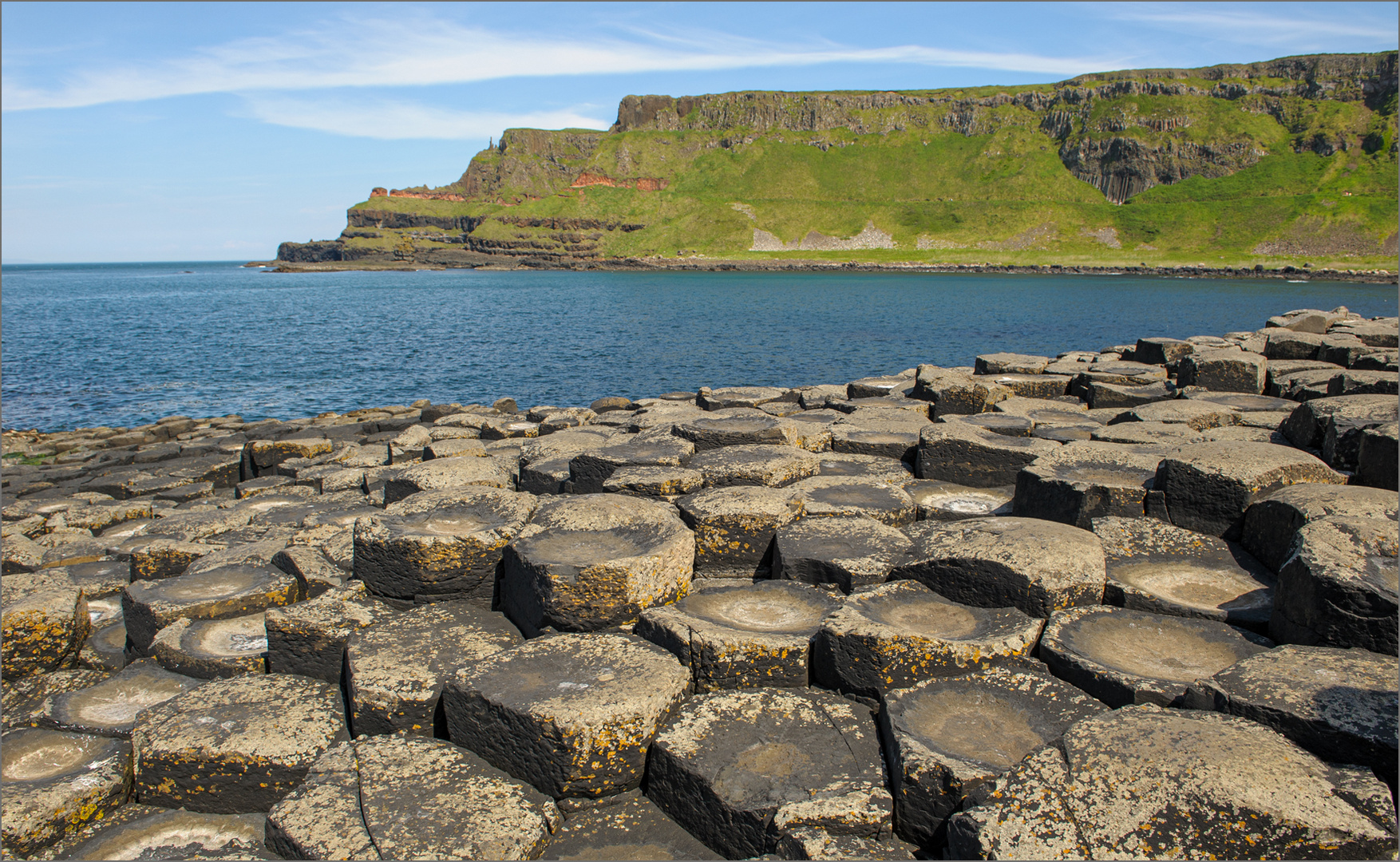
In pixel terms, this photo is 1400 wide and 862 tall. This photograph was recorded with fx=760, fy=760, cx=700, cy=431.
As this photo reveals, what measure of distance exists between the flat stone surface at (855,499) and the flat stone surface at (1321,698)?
252 centimetres

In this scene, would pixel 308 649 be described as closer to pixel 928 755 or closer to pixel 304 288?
pixel 928 755

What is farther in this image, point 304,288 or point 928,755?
point 304,288

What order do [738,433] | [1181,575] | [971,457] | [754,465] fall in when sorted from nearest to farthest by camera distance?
[1181,575] < [754,465] < [971,457] < [738,433]

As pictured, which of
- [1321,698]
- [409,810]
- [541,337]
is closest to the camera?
[1321,698]

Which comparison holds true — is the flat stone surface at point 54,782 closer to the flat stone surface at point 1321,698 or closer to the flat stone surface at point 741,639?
the flat stone surface at point 741,639

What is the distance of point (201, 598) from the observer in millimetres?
5586

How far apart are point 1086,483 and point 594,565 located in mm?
3557

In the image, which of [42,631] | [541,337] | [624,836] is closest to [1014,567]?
[624,836]

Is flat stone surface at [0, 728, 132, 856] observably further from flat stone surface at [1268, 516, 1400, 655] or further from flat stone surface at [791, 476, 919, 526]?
flat stone surface at [1268, 516, 1400, 655]

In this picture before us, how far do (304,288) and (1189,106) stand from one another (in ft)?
514

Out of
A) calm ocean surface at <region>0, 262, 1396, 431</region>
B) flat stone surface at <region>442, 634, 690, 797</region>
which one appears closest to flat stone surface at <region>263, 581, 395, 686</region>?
flat stone surface at <region>442, 634, 690, 797</region>

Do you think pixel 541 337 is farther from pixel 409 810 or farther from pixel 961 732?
pixel 961 732

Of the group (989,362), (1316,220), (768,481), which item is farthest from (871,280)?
(768,481)

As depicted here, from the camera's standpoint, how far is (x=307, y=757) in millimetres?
3932
